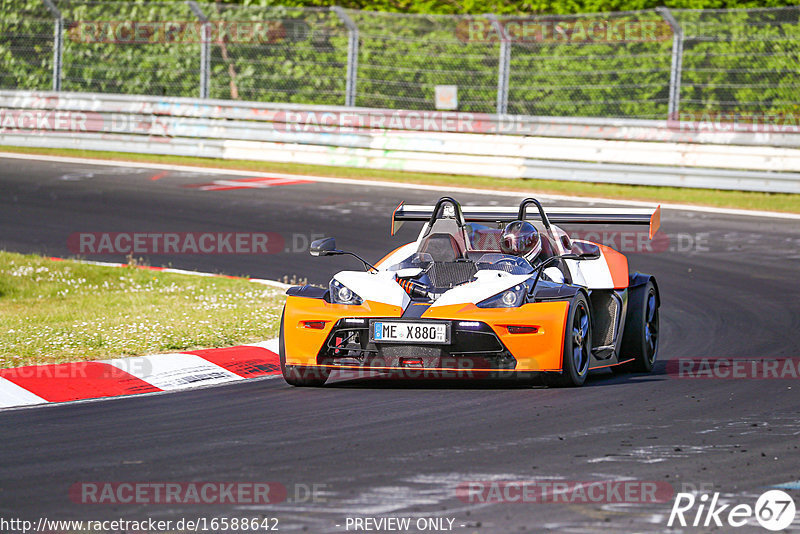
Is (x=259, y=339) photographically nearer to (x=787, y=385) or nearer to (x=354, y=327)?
(x=354, y=327)

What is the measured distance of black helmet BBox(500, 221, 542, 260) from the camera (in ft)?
30.1

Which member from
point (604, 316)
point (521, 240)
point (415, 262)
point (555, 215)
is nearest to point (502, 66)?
point (555, 215)

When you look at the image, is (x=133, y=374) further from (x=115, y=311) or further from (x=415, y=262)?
(x=115, y=311)

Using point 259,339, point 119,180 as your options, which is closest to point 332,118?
point 119,180

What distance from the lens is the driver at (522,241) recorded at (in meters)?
9.17

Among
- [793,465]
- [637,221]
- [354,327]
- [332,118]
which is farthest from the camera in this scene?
[332,118]

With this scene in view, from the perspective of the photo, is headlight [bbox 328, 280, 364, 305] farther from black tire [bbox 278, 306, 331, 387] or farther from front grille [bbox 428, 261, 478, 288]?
front grille [bbox 428, 261, 478, 288]

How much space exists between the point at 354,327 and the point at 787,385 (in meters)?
2.89

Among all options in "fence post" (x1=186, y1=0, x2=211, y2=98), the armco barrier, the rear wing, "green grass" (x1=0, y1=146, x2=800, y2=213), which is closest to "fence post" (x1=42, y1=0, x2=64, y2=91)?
the armco barrier

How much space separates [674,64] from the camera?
20.4 metres

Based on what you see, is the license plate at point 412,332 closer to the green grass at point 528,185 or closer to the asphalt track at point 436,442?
the asphalt track at point 436,442

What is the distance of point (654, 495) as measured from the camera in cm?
546

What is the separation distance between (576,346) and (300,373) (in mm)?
1758

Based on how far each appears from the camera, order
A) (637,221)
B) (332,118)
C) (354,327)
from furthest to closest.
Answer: (332,118) → (637,221) → (354,327)
